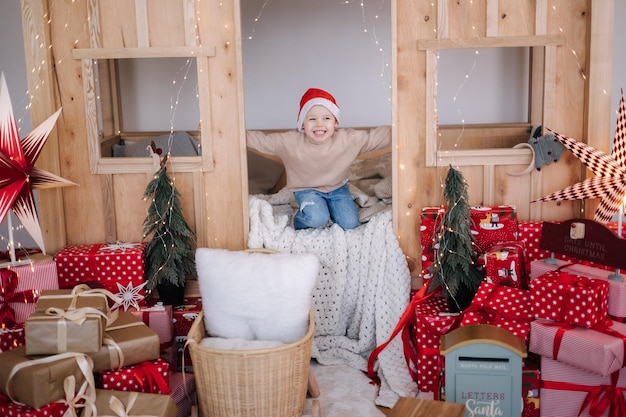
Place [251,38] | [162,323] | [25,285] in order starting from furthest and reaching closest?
[251,38]
[162,323]
[25,285]

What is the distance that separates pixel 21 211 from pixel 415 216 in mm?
1768

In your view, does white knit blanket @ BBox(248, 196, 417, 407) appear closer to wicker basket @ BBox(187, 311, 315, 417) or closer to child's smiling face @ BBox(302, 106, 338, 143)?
child's smiling face @ BBox(302, 106, 338, 143)

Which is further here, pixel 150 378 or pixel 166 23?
pixel 166 23

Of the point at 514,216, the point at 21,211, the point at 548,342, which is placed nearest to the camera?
the point at 548,342

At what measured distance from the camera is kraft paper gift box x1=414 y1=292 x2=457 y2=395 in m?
2.87

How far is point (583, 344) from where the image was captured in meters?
2.43

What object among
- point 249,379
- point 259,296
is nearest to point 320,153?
point 259,296

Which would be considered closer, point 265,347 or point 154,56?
point 265,347

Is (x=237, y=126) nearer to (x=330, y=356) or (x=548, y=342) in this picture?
(x=330, y=356)

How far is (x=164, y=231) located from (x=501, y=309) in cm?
152

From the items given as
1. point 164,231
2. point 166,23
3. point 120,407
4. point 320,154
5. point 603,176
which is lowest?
point 120,407

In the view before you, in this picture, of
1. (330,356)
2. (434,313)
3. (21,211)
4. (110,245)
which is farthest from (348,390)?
(21,211)

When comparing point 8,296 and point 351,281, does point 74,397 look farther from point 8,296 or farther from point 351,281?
point 351,281

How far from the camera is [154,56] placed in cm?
312
